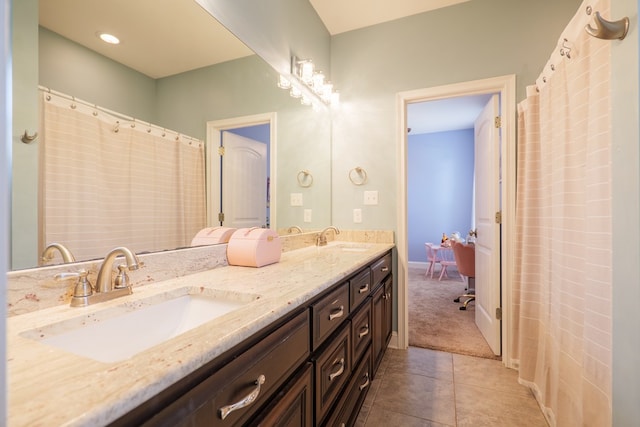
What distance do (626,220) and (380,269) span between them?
1.20 m

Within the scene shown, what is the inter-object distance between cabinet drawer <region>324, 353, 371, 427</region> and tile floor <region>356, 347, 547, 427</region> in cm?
17

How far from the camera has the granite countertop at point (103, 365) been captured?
358 mm

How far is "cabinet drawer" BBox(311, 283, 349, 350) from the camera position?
3.20ft

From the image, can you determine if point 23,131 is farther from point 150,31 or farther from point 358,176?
point 358,176

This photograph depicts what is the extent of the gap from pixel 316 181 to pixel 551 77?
159 centimetres

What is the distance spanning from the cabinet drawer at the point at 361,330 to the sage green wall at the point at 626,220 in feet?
2.95

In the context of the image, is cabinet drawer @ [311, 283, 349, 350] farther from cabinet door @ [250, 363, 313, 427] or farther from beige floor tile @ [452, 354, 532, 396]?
beige floor tile @ [452, 354, 532, 396]

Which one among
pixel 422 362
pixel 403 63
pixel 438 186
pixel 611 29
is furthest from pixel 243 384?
pixel 438 186

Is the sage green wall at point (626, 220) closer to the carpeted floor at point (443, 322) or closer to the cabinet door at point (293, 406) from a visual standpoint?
the cabinet door at point (293, 406)

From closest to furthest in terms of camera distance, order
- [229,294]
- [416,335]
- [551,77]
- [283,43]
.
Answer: [229,294] < [551,77] < [283,43] < [416,335]

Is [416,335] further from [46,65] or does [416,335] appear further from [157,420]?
[46,65]

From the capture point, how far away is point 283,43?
6.44ft

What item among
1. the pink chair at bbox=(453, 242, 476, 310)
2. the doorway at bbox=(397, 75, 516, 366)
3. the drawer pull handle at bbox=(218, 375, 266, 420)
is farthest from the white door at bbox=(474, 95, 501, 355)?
the drawer pull handle at bbox=(218, 375, 266, 420)

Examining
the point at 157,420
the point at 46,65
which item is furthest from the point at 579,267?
the point at 46,65
